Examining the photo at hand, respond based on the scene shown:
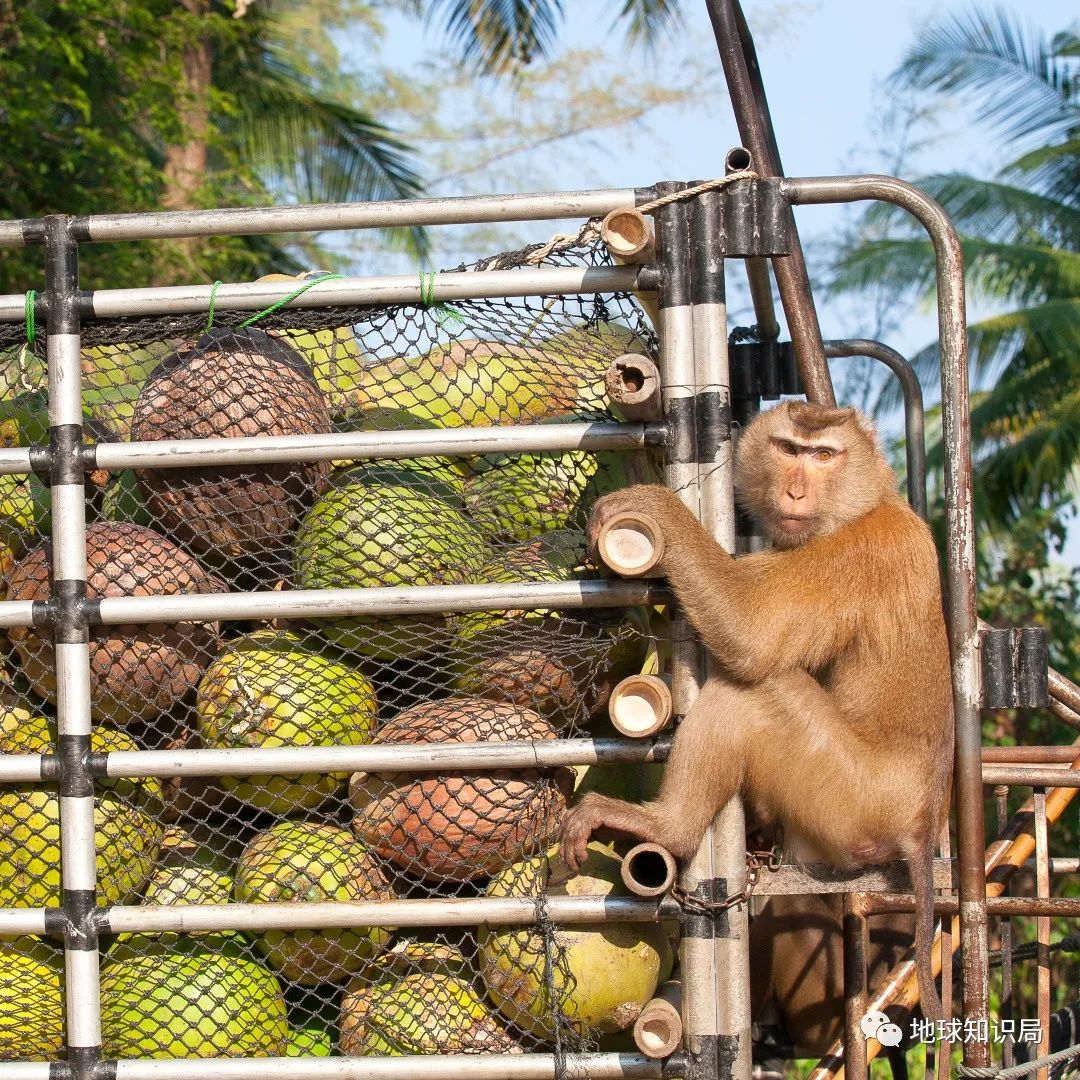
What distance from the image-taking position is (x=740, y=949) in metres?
2.59

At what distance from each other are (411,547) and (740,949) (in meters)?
1.01

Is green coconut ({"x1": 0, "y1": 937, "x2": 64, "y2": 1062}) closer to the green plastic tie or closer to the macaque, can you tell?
the macaque

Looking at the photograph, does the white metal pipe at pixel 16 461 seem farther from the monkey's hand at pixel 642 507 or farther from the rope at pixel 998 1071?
the rope at pixel 998 1071

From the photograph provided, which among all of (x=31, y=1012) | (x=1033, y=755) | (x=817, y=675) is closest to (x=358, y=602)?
(x=31, y=1012)

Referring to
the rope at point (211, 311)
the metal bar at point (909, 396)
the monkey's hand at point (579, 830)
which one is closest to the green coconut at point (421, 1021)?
the monkey's hand at point (579, 830)

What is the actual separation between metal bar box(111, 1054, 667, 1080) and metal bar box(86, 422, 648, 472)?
113 cm

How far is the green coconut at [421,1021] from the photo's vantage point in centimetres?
268

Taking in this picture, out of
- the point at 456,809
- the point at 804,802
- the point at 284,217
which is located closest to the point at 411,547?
the point at 456,809

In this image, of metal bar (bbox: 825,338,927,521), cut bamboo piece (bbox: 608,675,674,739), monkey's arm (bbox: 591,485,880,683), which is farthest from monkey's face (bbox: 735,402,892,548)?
cut bamboo piece (bbox: 608,675,674,739)

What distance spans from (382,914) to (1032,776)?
1.47 m

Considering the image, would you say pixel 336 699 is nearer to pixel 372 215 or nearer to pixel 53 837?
pixel 53 837

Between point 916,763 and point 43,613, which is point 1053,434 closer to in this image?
point 916,763

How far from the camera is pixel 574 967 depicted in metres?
2.68

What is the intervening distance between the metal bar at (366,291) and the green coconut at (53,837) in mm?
868
